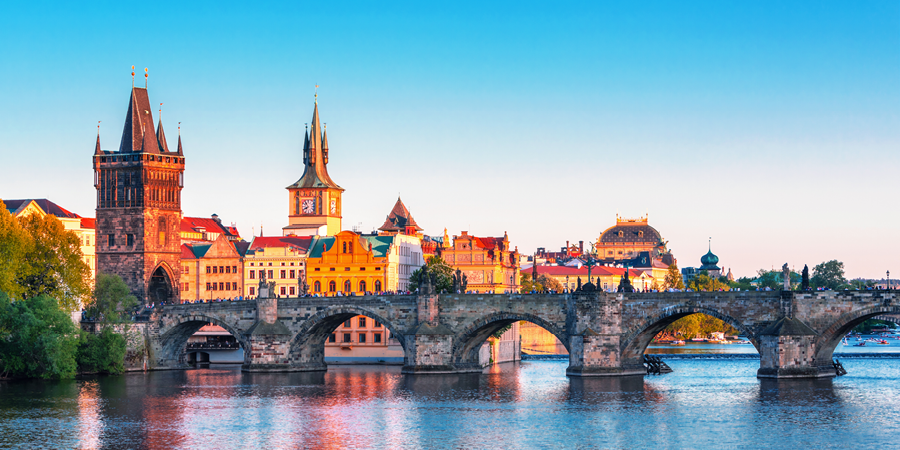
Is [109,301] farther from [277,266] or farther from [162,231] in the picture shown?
[277,266]

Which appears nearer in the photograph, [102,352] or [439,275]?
[102,352]

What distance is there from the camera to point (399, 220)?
174 meters

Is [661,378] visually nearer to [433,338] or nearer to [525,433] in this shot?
[433,338]

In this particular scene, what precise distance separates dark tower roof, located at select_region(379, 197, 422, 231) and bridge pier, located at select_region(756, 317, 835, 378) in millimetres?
85808

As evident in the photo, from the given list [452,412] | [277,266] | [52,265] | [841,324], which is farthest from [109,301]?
[841,324]

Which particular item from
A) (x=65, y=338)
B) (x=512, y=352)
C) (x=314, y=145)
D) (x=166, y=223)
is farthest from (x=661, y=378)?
(x=314, y=145)

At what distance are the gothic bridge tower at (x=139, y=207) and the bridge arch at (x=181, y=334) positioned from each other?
1093 centimetres

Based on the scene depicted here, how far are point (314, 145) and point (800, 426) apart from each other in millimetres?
92063

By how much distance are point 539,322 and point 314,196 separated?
59747mm

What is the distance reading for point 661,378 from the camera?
9450cm

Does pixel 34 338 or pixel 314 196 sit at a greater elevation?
pixel 314 196

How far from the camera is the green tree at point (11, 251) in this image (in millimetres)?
92438

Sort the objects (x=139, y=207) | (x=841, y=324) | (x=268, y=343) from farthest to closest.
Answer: (x=139, y=207) → (x=268, y=343) → (x=841, y=324)

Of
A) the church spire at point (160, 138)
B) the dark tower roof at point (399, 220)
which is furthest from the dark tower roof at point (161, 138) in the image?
the dark tower roof at point (399, 220)
